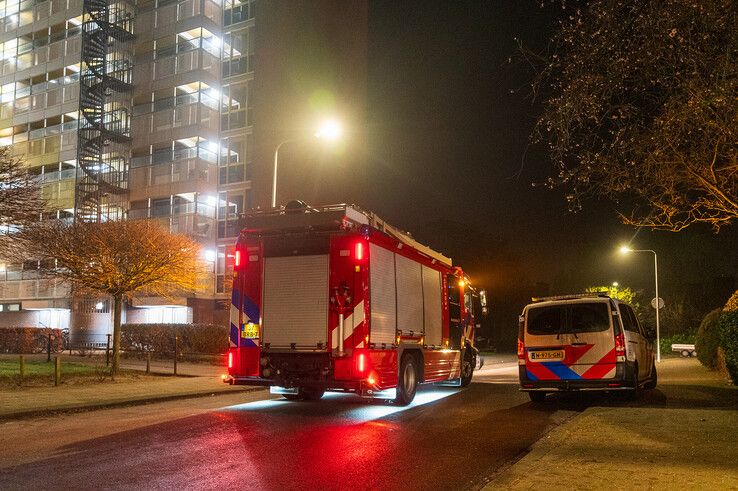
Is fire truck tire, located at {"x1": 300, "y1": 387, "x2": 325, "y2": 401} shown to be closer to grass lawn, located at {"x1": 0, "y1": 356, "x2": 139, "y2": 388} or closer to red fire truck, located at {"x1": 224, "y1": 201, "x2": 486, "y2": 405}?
red fire truck, located at {"x1": 224, "y1": 201, "x2": 486, "y2": 405}

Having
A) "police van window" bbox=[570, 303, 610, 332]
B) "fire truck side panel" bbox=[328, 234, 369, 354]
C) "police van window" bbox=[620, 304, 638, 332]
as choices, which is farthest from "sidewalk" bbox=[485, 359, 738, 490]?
"fire truck side panel" bbox=[328, 234, 369, 354]

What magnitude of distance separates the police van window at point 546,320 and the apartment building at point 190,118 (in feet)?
78.0

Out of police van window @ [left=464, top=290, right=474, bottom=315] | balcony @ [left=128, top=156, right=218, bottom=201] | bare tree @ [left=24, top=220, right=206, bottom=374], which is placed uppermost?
balcony @ [left=128, top=156, right=218, bottom=201]

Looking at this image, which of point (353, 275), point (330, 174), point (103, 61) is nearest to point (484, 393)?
point (353, 275)

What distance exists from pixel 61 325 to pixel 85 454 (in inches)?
1550

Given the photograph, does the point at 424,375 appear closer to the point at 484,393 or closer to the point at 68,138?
the point at 484,393

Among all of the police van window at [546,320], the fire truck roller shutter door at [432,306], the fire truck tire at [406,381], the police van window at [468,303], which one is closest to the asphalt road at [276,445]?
the fire truck tire at [406,381]

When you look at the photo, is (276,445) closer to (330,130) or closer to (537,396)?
(537,396)

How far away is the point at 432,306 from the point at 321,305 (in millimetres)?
3775

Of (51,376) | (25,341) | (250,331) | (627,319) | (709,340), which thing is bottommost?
(51,376)

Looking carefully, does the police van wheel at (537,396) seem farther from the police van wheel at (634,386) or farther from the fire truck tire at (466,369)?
the fire truck tire at (466,369)

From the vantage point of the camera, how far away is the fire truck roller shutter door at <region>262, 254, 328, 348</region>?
1134 centimetres

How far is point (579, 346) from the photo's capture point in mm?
12031

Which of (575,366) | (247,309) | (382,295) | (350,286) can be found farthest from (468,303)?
(247,309)
